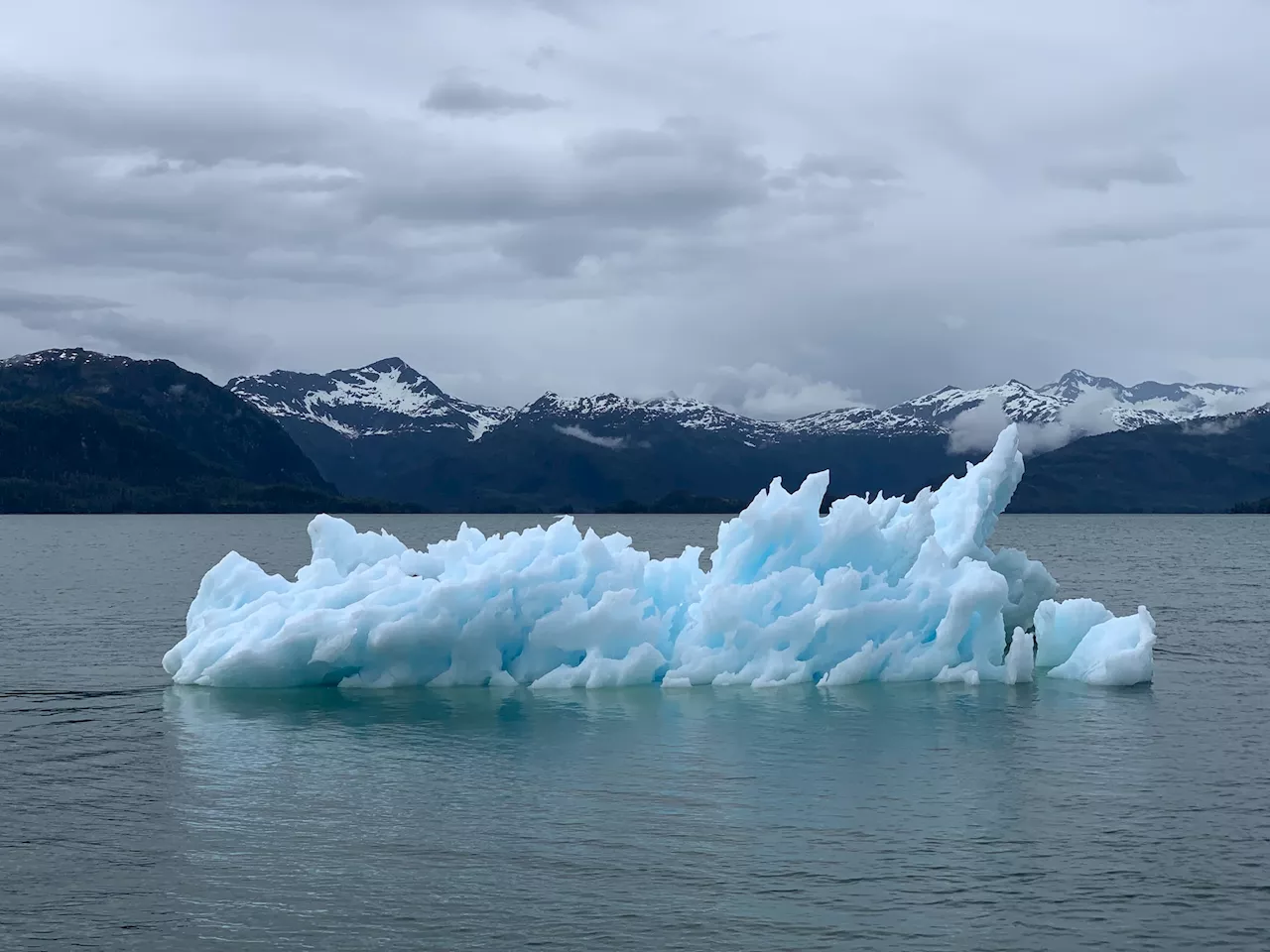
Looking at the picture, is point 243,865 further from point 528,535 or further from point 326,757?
point 528,535

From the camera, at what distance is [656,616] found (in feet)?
109

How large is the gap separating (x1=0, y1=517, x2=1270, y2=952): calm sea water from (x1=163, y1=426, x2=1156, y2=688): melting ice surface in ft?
→ 2.69

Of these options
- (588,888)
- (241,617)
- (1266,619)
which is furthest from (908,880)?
(1266,619)

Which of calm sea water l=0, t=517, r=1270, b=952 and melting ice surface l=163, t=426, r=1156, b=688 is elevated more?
melting ice surface l=163, t=426, r=1156, b=688

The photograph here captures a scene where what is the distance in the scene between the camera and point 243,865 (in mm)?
17703

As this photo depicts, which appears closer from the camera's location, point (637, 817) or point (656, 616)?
point (637, 817)

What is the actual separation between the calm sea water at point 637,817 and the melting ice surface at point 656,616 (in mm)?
819

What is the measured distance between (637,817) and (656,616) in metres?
13.3

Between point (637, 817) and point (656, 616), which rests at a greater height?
point (656, 616)

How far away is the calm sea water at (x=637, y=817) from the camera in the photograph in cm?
1559

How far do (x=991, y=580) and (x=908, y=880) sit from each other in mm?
15627

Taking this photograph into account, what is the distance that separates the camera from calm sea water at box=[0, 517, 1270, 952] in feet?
51.1

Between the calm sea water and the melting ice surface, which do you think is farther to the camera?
the melting ice surface

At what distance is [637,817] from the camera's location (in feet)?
65.7
